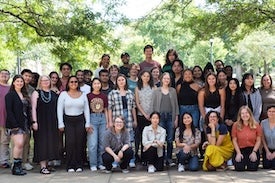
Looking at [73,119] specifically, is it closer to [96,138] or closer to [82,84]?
[96,138]

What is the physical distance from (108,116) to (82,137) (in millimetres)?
626

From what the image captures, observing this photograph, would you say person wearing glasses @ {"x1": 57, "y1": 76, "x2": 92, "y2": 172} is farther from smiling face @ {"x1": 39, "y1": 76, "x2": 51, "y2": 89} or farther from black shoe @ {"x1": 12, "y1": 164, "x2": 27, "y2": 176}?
black shoe @ {"x1": 12, "y1": 164, "x2": 27, "y2": 176}

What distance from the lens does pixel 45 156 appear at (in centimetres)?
806

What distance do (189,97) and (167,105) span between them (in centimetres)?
50

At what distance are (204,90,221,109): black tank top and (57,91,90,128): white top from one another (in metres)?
2.33

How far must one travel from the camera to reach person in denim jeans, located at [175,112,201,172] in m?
8.13

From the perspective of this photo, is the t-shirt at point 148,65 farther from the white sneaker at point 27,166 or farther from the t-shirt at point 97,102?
the white sneaker at point 27,166

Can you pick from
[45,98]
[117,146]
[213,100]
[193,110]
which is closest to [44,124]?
[45,98]

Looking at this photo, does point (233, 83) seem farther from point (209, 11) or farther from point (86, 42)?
point (86, 42)

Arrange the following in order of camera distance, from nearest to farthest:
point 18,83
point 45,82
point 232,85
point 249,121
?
point 18,83, point 45,82, point 249,121, point 232,85

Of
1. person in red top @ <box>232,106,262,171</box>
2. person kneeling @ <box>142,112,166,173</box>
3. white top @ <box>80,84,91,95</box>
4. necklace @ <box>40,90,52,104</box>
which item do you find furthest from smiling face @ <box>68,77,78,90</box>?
person in red top @ <box>232,106,262,171</box>

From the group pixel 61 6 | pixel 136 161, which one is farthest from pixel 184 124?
pixel 61 6

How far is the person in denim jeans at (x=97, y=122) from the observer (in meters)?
8.28

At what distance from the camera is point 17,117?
25.6 feet
